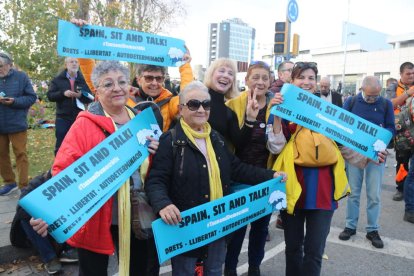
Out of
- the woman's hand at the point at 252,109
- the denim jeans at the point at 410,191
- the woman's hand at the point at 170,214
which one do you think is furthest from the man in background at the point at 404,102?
the woman's hand at the point at 170,214

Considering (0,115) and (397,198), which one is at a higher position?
(0,115)

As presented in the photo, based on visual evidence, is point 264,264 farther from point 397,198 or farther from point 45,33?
point 45,33

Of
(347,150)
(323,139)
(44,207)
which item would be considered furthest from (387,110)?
(44,207)

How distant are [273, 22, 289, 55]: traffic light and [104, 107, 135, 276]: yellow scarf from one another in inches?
428

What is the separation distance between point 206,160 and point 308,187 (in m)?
0.94

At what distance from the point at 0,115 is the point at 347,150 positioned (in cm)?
483

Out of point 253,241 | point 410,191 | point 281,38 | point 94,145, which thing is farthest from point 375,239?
point 281,38

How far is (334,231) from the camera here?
4.61 m

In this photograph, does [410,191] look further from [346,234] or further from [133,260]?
[133,260]

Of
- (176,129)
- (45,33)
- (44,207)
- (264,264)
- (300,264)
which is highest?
(45,33)

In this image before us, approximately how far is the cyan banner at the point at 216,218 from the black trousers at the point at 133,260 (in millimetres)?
347

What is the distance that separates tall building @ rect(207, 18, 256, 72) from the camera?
12800 centimetres

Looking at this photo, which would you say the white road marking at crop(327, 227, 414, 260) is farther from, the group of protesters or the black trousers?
the black trousers

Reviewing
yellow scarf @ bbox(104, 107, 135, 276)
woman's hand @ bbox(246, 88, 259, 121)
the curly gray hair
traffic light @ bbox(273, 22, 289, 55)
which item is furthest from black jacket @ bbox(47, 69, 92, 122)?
traffic light @ bbox(273, 22, 289, 55)
